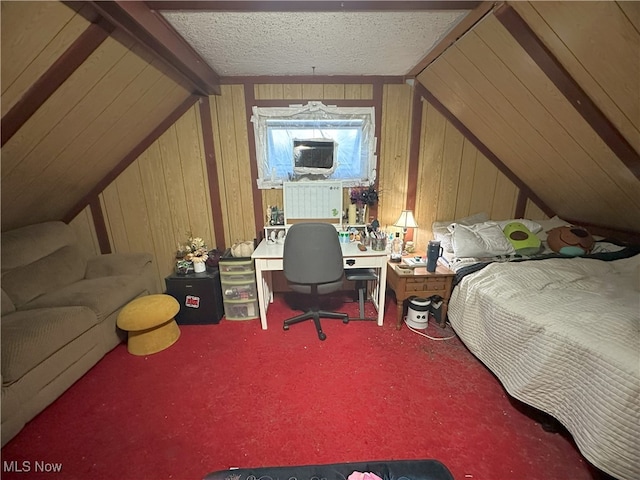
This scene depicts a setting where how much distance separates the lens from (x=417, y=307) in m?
2.46

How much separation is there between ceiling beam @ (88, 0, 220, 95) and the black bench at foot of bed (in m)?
2.07

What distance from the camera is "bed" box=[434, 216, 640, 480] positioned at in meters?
1.18

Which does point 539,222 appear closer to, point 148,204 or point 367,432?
point 367,432

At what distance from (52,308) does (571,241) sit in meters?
4.27

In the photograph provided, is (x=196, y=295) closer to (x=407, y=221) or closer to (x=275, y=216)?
(x=275, y=216)

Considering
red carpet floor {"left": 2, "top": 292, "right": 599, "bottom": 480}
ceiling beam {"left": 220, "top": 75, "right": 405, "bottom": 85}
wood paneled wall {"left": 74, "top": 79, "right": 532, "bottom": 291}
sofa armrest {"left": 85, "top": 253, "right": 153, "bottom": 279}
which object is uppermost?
ceiling beam {"left": 220, "top": 75, "right": 405, "bottom": 85}

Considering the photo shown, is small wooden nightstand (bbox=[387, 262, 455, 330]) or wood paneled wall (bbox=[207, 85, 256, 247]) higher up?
wood paneled wall (bbox=[207, 85, 256, 247])

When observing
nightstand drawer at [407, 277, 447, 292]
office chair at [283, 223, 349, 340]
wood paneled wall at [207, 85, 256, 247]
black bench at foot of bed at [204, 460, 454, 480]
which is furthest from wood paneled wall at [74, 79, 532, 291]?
black bench at foot of bed at [204, 460, 454, 480]

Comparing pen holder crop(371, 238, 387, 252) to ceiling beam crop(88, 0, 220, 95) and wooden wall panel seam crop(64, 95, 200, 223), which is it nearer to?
ceiling beam crop(88, 0, 220, 95)

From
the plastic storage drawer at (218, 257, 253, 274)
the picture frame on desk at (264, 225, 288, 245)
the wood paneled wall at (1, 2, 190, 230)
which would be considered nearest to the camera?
the wood paneled wall at (1, 2, 190, 230)

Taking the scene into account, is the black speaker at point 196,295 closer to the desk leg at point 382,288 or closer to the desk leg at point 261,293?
the desk leg at point 261,293

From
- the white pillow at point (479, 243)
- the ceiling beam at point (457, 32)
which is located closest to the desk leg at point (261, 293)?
the white pillow at point (479, 243)

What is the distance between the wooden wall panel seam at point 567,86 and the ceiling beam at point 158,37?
1.85m

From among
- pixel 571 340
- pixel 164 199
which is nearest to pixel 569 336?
pixel 571 340
